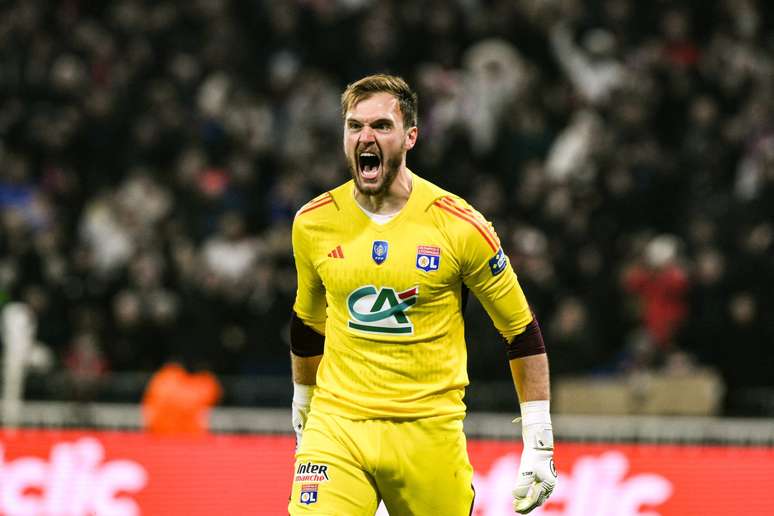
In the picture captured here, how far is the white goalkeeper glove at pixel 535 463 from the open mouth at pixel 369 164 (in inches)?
43.1

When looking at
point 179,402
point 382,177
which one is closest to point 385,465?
point 382,177

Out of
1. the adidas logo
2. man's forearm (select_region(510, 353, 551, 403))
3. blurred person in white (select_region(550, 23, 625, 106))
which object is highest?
blurred person in white (select_region(550, 23, 625, 106))

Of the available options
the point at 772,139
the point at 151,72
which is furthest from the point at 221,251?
the point at 772,139

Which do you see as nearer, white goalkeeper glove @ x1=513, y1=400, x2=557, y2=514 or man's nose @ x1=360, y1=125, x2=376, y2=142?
man's nose @ x1=360, y1=125, x2=376, y2=142

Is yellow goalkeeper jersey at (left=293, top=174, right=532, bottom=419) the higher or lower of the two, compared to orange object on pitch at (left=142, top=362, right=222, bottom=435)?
higher

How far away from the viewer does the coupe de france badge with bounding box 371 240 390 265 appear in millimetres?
5801

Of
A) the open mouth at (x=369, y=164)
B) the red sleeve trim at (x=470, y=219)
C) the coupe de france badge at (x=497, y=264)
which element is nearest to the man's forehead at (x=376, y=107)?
the open mouth at (x=369, y=164)

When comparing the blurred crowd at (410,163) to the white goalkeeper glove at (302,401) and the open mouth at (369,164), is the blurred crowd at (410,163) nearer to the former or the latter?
the white goalkeeper glove at (302,401)

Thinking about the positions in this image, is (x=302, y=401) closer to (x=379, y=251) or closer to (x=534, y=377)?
(x=379, y=251)

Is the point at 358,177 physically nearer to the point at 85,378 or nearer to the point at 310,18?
the point at 85,378

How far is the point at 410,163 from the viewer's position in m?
14.2

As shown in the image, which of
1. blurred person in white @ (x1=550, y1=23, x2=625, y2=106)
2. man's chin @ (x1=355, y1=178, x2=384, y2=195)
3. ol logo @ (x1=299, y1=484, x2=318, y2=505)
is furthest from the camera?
blurred person in white @ (x1=550, y1=23, x2=625, y2=106)

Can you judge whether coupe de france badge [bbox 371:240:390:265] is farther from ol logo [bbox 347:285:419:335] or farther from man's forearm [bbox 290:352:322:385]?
man's forearm [bbox 290:352:322:385]

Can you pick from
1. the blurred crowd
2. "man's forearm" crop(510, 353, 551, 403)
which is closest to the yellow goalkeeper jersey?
"man's forearm" crop(510, 353, 551, 403)
